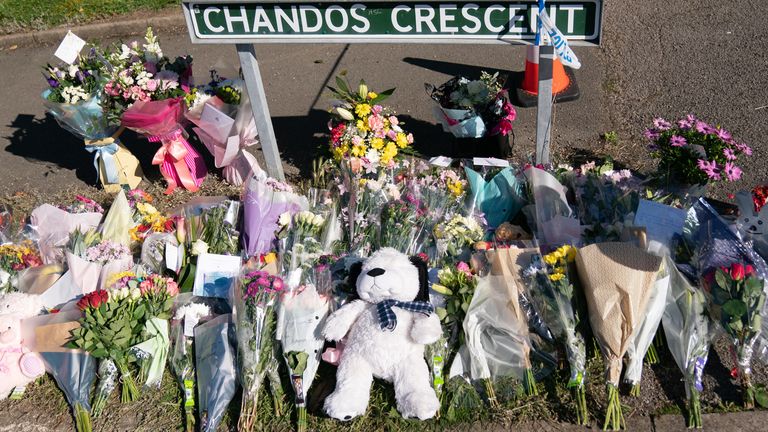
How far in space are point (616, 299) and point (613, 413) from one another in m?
0.52

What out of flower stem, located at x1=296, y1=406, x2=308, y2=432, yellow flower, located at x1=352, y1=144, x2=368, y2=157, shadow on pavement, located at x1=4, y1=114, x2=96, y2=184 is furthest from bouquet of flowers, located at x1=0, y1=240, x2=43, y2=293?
yellow flower, located at x1=352, y1=144, x2=368, y2=157

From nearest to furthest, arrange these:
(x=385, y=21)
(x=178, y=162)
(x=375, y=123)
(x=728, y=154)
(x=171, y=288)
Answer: (x=171, y=288)
(x=728, y=154)
(x=385, y=21)
(x=375, y=123)
(x=178, y=162)

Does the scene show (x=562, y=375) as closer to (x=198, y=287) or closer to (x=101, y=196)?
(x=198, y=287)

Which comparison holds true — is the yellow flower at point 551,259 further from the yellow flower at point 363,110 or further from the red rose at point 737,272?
the yellow flower at point 363,110

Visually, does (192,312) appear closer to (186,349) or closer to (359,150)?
(186,349)

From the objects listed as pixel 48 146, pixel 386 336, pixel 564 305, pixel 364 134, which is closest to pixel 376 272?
pixel 386 336

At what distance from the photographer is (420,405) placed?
10.5ft

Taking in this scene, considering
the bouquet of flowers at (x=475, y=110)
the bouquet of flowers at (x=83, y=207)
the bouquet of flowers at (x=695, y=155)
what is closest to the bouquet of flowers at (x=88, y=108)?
the bouquet of flowers at (x=83, y=207)

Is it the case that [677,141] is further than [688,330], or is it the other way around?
[677,141]

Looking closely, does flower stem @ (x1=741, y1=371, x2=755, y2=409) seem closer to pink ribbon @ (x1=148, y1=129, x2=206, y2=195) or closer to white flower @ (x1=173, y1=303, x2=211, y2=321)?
white flower @ (x1=173, y1=303, x2=211, y2=321)

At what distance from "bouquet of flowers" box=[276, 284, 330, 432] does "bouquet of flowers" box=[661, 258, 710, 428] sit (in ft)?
5.54

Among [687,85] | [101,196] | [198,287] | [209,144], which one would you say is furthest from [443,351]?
[687,85]

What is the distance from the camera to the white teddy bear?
326 centimetres

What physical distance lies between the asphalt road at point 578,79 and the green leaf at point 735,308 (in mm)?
Result: 1576
